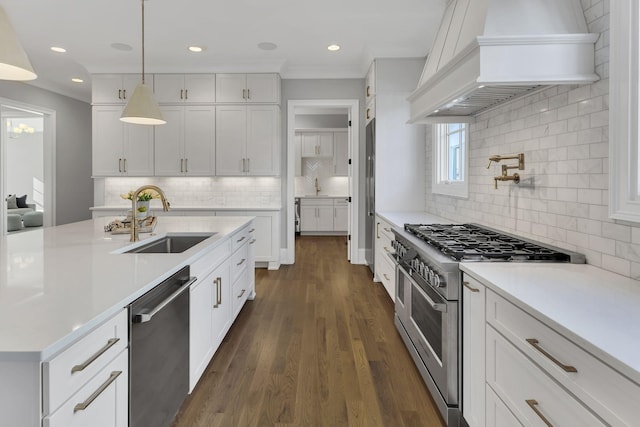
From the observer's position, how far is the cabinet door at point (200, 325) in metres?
1.96

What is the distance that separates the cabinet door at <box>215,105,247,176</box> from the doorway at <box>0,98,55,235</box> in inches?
120

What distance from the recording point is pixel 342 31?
4.14 metres

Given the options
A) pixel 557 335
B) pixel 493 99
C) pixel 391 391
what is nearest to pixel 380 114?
pixel 493 99

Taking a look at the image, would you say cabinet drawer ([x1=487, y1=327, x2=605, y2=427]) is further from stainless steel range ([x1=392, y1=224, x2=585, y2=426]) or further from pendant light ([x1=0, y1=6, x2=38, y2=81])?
pendant light ([x1=0, y1=6, x2=38, y2=81])

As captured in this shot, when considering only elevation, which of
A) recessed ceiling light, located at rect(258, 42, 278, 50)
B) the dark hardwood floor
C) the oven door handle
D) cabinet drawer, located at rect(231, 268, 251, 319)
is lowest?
the dark hardwood floor

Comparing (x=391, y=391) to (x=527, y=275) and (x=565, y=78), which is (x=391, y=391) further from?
(x=565, y=78)

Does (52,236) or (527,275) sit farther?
(52,236)

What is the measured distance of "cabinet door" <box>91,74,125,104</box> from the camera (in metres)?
5.33

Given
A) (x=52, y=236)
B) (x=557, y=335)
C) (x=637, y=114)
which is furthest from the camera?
(x=52, y=236)

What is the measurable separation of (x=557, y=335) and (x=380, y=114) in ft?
12.7

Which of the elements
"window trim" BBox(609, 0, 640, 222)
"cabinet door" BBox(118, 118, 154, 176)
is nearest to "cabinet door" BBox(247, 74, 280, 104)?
"cabinet door" BBox(118, 118, 154, 176)

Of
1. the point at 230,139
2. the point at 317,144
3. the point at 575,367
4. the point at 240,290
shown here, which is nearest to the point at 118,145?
the point at 230,139

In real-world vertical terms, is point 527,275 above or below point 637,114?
below

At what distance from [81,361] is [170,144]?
4.83 metres
